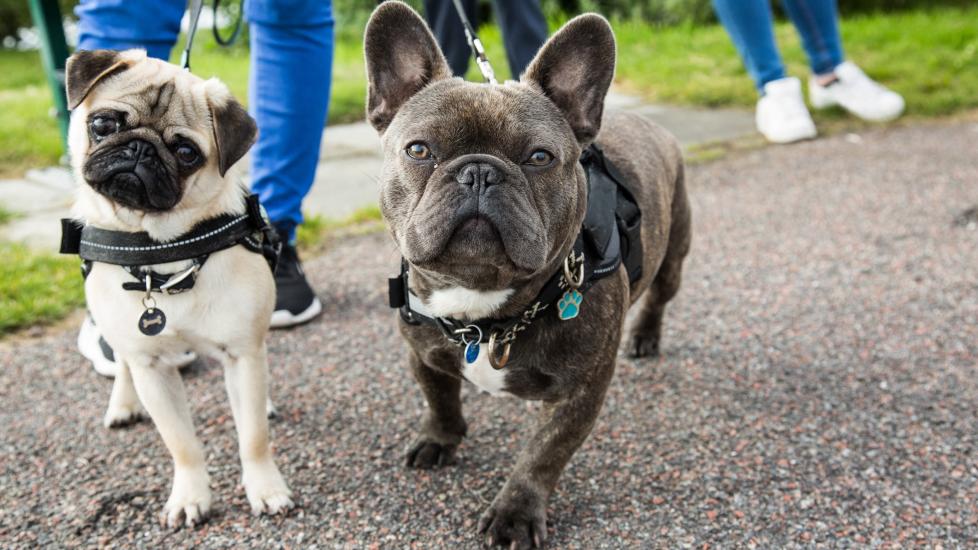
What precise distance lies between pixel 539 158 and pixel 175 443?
56.1 inches

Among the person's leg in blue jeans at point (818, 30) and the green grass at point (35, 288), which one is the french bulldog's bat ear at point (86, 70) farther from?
the person's leg in blue jeans at point (818, 30)

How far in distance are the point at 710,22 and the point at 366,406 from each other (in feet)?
37.2

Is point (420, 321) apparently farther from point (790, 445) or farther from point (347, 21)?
point (347, 21)

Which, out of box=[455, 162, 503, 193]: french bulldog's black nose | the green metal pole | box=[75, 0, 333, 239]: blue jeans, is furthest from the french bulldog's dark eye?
the green metal pole

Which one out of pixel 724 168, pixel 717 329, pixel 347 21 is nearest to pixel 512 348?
pixel 717 329

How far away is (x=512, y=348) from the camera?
101 inches

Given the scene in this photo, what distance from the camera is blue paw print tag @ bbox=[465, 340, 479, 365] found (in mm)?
2566

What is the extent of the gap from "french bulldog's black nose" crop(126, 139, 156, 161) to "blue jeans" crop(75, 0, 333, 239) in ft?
3.76

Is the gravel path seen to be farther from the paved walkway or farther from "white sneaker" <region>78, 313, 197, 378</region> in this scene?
the paved walkway

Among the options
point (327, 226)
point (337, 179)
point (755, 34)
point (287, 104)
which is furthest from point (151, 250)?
point (755, 34)

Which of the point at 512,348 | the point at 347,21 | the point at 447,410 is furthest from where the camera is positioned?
the point at 347,21

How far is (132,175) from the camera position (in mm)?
2412

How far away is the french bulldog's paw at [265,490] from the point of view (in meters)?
2.76

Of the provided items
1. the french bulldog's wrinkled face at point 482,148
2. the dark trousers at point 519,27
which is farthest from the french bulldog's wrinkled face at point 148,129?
the dark trousers at point 519,27
